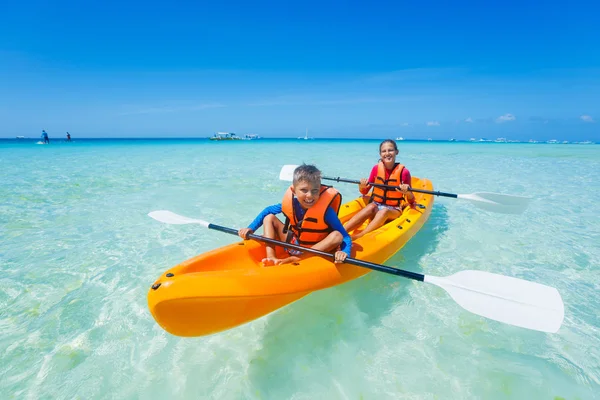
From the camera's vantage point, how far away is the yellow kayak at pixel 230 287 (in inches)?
76.0

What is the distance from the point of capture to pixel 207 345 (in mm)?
2529

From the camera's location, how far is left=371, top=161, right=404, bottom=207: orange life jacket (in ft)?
15.3

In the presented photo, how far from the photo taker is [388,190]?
468cm

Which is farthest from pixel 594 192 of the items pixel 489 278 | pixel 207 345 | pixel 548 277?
pixel 207 345

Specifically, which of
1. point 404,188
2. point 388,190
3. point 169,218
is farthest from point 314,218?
point 388,190

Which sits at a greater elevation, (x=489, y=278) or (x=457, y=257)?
(x=489, y=278)

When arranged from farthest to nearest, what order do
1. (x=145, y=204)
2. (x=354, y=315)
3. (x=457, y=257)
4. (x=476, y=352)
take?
(x=145, y=204) < (x=457, y=257) < (x=354, y=315) < (x=476, y=352)

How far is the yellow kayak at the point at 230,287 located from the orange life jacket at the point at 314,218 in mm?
335

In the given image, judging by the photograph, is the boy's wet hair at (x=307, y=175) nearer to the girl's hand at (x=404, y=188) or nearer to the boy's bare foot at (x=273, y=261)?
the boy's bare foot at (x=273, y=261)

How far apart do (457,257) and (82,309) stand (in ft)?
13.8

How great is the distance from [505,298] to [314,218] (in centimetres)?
155

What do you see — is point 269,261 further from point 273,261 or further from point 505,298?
point 505,298

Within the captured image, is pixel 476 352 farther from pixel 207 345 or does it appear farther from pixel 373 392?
pixel 207 345

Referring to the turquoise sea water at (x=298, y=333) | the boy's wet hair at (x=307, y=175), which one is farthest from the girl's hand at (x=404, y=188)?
the boy's wet hair at (x=307, y=175)
